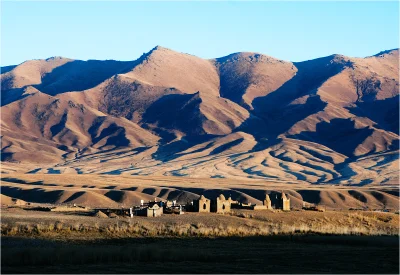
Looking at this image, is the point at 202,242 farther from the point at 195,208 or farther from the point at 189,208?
the point at 189,208

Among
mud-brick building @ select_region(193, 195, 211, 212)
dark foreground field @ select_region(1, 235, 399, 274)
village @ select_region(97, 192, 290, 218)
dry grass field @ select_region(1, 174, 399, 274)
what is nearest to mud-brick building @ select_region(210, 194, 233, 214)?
village @ select_region(97, 192, 290, 218)

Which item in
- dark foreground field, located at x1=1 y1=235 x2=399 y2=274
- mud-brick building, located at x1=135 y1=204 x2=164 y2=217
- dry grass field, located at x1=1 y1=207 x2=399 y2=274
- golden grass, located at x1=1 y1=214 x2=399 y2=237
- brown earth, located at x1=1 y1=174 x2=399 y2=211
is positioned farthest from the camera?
brown earth, located at x1=1 y1=174 x2=399 y2=211

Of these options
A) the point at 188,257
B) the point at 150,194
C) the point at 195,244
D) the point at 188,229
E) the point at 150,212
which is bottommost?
the point at 188,257

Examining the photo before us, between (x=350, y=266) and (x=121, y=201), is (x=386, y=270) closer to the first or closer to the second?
(x=350, y=266)

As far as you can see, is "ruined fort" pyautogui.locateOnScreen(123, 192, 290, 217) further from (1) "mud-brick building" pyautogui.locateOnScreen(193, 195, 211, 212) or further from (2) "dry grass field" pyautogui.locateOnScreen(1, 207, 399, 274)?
(2) "dry grass field" pyautogui.locateOnScreen(1, 207, 399, 274)

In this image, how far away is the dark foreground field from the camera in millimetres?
27453

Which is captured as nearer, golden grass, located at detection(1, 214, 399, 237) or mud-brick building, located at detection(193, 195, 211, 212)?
golden grass, located at detection(1, 214, 399, 237)

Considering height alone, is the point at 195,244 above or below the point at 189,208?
below

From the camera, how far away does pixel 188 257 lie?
99.3 ft

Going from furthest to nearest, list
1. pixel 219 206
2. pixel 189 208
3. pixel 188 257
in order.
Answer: pixel 189 208
pixel 219 206
pixel 188 257

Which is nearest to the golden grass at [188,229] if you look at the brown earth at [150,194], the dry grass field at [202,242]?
the dry grass field at [202,242]

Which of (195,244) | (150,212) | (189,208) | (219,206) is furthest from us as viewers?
(189,208)

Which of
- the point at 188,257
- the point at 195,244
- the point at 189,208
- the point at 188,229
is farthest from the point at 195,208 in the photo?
the point at 188,257

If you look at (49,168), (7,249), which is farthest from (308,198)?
(49,168)
